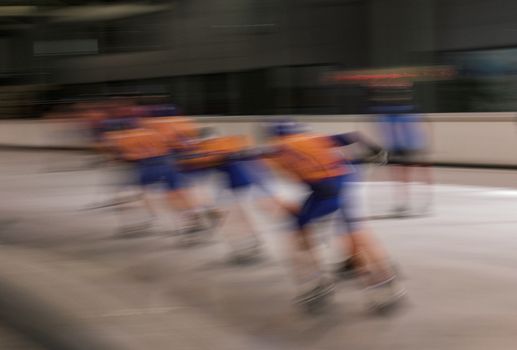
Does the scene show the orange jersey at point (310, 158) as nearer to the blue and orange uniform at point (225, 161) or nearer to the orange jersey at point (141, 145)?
the blue and orange uniform at point (225, 161)

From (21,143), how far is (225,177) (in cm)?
2022

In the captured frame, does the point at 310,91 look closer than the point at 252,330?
No

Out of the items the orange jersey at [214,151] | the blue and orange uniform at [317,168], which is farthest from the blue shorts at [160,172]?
the blue and orange uniform at [317,168]

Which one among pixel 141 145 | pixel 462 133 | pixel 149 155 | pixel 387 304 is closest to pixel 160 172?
pixel 149 155

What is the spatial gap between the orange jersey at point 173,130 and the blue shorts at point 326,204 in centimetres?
272

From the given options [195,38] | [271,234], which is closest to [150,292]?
[271,234]

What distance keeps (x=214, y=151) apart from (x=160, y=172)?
1491 mm

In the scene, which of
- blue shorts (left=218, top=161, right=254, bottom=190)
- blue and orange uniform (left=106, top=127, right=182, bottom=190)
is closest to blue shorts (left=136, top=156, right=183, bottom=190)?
blue and orange uniform (left=106, top=127, right=182, bottom=190)

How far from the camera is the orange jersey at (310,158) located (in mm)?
4738

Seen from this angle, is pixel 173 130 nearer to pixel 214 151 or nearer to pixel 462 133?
pixel 214 151

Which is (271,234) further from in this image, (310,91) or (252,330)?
(310,91)

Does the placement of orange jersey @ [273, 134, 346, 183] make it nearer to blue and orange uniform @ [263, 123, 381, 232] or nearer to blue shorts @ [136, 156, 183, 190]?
blue and orange uniform @ [263, 123, 381, 232]

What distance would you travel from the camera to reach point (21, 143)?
25.1 m

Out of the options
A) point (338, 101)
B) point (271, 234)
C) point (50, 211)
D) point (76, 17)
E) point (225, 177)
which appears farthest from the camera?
point (76, 17)
